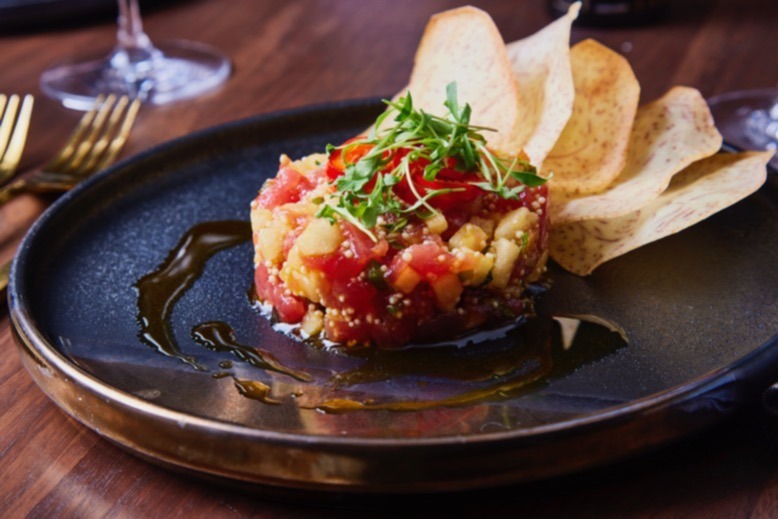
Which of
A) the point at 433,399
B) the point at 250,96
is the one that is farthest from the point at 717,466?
the point at 250,96

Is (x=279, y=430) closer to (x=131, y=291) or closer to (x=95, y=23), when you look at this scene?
(x=131, y=291)

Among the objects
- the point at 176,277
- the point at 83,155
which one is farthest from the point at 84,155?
the point at 176,277

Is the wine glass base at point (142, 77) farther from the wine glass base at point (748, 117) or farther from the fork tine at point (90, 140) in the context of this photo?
the wine glass base at point (748, 117)

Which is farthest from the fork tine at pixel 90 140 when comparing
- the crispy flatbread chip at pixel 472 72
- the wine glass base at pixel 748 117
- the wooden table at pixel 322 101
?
the wine glass base at pixel 748 117

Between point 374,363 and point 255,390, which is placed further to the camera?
point 374,363

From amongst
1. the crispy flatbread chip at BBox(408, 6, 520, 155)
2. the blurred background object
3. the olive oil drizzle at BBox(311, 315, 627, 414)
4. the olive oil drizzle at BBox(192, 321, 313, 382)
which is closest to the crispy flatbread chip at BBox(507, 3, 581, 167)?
the crispy flatbread chip at BBox(408, 6, 520, 155)

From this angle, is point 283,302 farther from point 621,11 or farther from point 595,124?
point 621,11
